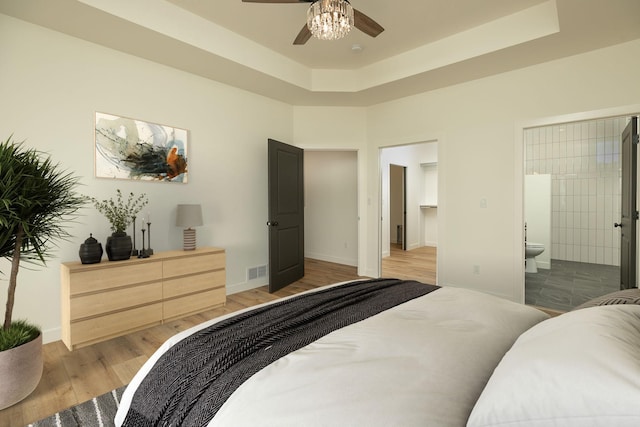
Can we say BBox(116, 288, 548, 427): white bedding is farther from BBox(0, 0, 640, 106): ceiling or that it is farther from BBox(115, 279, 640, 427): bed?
BBox(0, 0, 640, 106): ceiling

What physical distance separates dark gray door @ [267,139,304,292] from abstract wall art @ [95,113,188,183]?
112 centimetres

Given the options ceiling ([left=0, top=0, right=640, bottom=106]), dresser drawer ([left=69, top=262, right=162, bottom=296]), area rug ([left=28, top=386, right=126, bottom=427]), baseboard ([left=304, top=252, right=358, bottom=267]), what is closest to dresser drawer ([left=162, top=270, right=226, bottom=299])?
dresser drawer ([left=69, top=262, right=162, bottom=296])

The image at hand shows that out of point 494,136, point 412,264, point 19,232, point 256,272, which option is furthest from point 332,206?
point 19,232

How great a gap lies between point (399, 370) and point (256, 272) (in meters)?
3.65

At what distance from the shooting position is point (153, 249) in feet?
11.0

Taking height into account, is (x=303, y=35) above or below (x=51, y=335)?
above

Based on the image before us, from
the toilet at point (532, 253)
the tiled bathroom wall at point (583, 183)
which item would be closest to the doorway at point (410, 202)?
the toilet at point (532, 253)

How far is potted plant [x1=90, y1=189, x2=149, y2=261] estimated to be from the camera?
2.80 metres

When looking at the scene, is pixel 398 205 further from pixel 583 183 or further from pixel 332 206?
pixel 583 183

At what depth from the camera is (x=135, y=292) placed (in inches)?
112

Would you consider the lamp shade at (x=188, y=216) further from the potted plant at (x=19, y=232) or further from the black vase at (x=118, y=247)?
the potted plant at (x=19, y=232)

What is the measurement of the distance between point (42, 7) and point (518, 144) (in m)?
4.54

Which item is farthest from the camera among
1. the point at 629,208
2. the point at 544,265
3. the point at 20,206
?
the point at 544,265

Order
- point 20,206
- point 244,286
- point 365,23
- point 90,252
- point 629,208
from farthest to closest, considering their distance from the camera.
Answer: point 244,286 → point 629,208 → point 90,252 → point 365,23 → point 20,206
